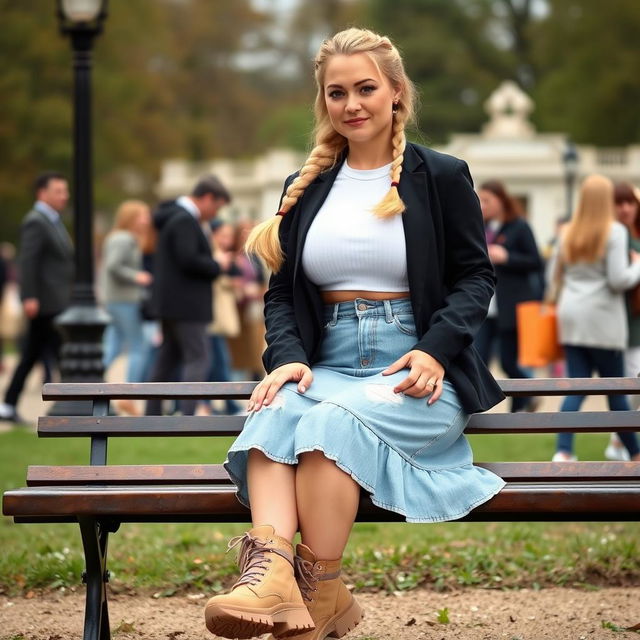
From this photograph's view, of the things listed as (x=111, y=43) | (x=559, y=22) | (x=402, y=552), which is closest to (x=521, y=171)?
(x=559, y=22)

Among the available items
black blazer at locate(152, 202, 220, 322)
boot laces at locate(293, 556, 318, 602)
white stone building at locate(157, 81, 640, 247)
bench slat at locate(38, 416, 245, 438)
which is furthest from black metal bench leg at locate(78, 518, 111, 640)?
white stone building at locate(157, 81, 640, 247)

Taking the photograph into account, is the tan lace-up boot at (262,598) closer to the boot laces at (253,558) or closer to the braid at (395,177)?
the boot laces at (253,558)

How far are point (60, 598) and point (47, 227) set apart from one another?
20.1 feet

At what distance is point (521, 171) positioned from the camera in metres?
55.3

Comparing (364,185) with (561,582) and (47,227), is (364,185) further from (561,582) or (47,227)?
(47,227)

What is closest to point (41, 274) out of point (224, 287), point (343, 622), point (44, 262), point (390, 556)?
point (44, 262)

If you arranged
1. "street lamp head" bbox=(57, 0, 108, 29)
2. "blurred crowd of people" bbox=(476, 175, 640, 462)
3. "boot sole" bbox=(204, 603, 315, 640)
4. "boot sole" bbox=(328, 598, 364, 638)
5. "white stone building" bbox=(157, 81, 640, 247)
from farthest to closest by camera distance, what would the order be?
"white stone building" bbox=(157, 81, 640, 247)
"street lamp head" bbox=(57, 0, 108, 29)
"blurred crowd of people" bbox=(476, 175, 640, 462)
"boot sole" bbox=(328, 598, 364, 638)
"boot sole" bbox=(204, 603, 315, 640)

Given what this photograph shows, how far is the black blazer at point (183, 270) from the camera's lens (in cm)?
990

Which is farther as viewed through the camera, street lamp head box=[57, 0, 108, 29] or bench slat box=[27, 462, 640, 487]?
street lamp head box=[57, 0, 108, 29]

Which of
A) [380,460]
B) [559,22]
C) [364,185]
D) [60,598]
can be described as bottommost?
[60,598]

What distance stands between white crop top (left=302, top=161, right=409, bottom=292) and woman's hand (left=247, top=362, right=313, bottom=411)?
1.06 ft

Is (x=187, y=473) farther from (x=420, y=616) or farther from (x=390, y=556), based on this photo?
(x=390, y=556)

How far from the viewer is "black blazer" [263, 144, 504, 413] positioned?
4.04 m

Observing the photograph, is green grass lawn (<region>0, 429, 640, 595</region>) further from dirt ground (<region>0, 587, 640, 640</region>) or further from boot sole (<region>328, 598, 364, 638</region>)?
boot sole (<region>328, 598, 364, 638</region>)
